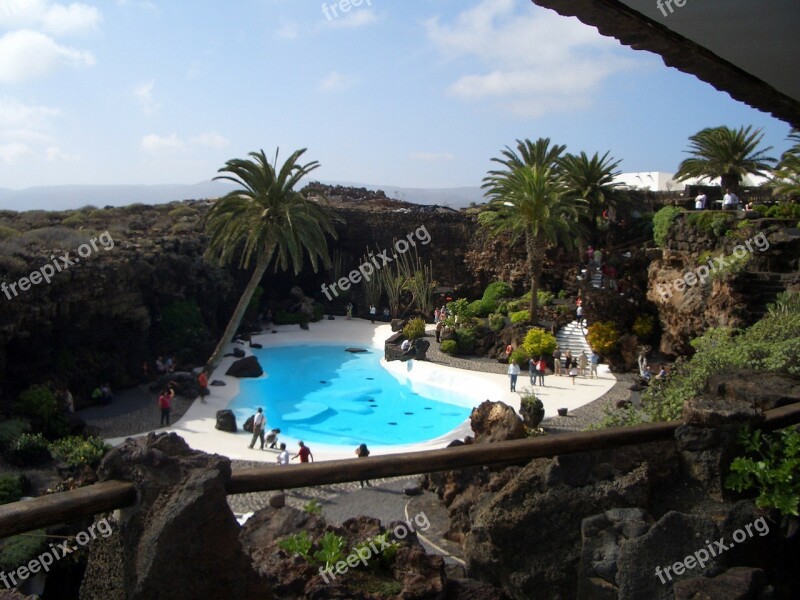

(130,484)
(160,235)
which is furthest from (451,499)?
(160,235)

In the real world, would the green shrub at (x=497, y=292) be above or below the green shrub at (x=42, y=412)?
above

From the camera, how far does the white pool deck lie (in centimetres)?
1552

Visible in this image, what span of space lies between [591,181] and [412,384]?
10.9m

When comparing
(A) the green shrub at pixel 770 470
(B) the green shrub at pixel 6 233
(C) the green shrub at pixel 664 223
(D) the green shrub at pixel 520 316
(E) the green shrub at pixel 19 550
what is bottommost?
(E) the green shrub at pixel 19 550

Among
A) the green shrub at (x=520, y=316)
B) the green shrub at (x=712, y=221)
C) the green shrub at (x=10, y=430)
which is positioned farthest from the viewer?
the green shrub at (x=520, y=316)

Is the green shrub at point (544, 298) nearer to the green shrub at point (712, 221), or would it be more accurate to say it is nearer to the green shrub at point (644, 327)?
the green shrub at point (644, 327)

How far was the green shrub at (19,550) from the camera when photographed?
888cm

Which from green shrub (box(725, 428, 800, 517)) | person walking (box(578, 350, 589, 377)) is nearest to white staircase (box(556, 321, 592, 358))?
person walking (box(578, 350, 589, 377))

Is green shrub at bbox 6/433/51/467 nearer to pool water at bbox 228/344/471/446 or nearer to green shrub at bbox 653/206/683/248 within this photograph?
pool water at bbox 228/344/471/446

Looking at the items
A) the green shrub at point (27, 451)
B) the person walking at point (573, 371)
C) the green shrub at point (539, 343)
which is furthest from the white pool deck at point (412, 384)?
the green shrub at point (27, 451)

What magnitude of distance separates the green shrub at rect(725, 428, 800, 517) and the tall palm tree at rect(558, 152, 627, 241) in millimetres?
23095

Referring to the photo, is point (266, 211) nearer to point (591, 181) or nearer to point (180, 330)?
point (180, 330)

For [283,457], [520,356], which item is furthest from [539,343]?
[283,457]

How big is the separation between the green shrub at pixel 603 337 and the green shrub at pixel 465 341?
413cm
